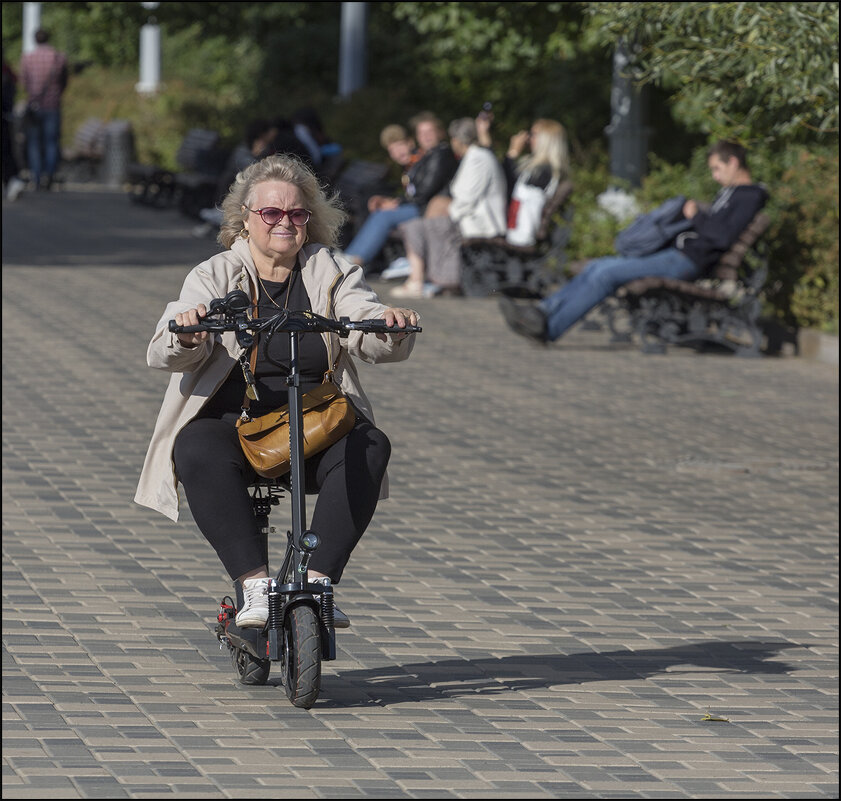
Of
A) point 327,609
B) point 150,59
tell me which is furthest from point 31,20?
point 327,609

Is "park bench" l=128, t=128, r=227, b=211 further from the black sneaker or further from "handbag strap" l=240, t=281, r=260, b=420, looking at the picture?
"handbag strap" l=240, t=281, r=260, b=420

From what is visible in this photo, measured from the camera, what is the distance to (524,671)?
5938 millimetres

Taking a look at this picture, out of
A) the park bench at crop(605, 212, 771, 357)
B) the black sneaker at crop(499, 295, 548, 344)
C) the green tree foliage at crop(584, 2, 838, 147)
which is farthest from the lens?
the black sneaker at crop(499, 295, 548, 344)

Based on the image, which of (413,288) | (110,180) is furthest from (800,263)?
(110,180)

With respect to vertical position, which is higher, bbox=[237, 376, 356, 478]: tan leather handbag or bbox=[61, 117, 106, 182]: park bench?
bbox=[61, 117, 106, 182]: park bench

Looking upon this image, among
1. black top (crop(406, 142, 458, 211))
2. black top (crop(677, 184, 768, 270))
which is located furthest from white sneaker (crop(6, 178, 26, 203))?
black top (crop(677, 184, 768, 270))

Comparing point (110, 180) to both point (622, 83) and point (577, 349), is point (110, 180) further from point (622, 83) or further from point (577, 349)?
point (577, 349)

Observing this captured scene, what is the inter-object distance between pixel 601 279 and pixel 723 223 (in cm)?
98

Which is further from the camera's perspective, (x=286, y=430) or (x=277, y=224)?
(x=277, y=224)

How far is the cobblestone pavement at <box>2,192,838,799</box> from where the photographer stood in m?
4.89

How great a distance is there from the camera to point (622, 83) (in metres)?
19.4

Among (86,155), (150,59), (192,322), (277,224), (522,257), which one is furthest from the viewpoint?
(150,59)

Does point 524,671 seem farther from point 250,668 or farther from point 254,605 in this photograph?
point 254,605

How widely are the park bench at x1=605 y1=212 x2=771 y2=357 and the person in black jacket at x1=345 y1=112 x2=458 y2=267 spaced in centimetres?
340
